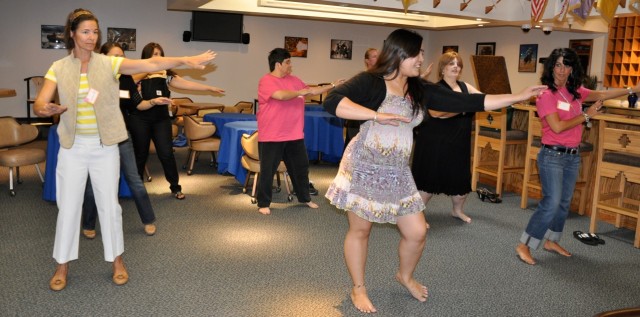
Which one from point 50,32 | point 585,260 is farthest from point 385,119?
point 50,32

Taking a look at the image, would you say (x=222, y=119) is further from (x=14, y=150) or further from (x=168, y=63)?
(x=168, y=63)

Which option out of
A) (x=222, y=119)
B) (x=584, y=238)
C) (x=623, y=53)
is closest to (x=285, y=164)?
(x=222, y=119)

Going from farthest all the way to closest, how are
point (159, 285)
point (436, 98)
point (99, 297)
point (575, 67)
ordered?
point (575, 67) → point (159, 285) → point (99, 297) → point (436, 98)

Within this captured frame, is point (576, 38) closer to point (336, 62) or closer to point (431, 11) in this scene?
point (431, 11)

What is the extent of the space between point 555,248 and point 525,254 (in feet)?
1.39

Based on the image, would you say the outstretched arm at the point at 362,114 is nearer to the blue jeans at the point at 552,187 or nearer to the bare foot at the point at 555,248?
the blue jeans at the point at 552,187

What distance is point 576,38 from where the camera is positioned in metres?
12.3

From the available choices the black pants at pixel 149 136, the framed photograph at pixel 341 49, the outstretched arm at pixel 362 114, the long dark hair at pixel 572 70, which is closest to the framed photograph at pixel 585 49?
the framed photograph at pixel 341 49

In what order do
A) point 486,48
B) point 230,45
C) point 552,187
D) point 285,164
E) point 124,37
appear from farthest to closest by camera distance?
1. point 486,48
2. point 230,45
3. point 124,37
4. point 285,164
5. point 552,187

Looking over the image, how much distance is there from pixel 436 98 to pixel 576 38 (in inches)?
411

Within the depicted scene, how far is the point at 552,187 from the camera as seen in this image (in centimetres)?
430

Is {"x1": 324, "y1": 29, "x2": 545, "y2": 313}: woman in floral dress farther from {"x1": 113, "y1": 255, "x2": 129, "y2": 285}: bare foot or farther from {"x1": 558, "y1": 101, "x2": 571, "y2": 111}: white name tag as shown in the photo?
{"x1": 113, "y1": 255, "x2": 129, "y2": 285}: bare foot

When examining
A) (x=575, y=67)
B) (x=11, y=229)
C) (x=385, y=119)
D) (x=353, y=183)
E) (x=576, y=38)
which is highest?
(x=576, y=38)

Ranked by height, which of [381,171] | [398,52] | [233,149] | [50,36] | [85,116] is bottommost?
[233,149]
